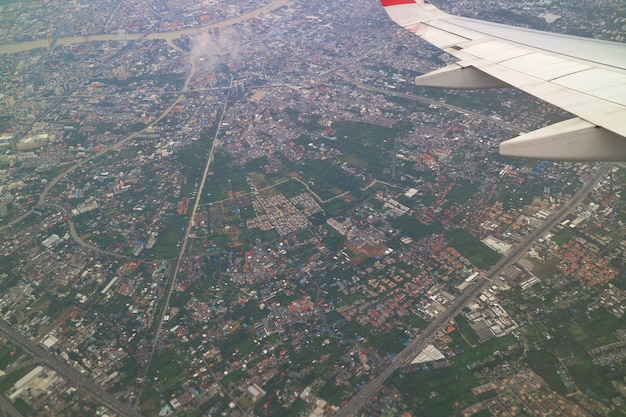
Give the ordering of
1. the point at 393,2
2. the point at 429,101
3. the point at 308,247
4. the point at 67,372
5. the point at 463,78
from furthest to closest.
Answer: the point at 429,101, the point at 308,247, the point at 67,372, the point at 393,2, the point at 463,78

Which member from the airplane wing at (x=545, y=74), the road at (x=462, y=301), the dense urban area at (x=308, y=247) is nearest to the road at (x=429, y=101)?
the dense urban area at (x=308, y=247)

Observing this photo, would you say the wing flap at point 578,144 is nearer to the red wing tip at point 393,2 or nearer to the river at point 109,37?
the red wing tip at point 393,2

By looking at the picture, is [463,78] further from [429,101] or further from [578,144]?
[429,101]

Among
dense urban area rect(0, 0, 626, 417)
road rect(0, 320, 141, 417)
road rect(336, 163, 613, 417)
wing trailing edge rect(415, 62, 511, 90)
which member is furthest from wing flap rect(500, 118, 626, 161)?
road rect(0, 320, 141, 417)

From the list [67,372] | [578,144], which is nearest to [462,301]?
[578,144]

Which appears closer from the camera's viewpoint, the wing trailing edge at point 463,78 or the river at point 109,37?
the wing trailing edge at point 463,78

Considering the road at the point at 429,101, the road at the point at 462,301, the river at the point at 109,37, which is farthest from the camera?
the river at the point at 109,37
